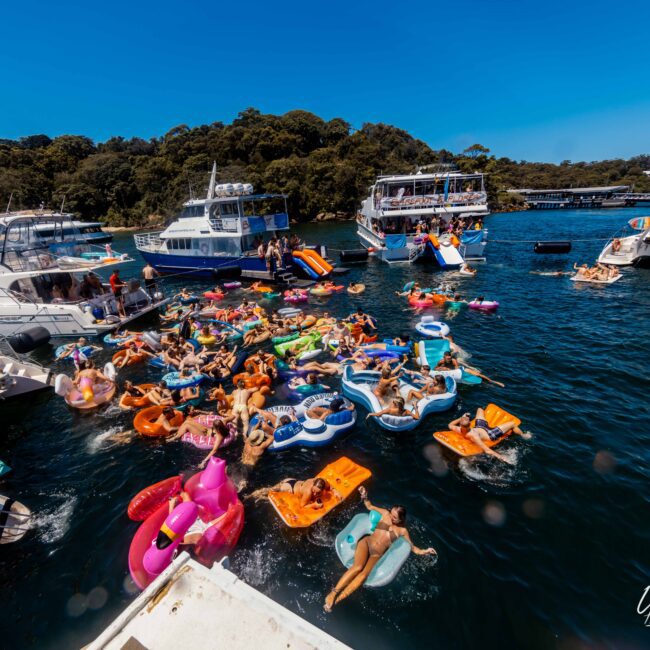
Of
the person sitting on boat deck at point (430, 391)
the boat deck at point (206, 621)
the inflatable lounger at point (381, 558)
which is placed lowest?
the inflatable lounger at point (381, 558)

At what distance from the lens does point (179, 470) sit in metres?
9.24

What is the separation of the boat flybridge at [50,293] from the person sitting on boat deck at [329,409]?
1273cm

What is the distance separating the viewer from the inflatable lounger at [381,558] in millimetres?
6246

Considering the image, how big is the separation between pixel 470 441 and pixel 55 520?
9.82 m

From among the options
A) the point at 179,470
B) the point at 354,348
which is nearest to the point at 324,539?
the point at 179,470

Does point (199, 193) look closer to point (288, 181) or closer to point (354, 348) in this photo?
point (288, 181)

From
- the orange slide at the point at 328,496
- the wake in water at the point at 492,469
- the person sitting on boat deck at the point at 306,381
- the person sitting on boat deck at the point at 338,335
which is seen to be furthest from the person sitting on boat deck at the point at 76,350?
the wake in water at the point at 492,469

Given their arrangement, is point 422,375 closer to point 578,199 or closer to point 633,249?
point 633,249

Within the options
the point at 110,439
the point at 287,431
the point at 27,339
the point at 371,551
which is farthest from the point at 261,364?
the point at 27,339

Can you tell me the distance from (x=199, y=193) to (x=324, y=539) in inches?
2657

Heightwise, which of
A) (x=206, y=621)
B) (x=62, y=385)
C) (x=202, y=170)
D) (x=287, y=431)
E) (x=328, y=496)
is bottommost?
(x=328, y=496)

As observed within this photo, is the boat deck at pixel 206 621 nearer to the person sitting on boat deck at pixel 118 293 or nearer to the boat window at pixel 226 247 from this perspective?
the person sitting on boat deck at pixel 118 293

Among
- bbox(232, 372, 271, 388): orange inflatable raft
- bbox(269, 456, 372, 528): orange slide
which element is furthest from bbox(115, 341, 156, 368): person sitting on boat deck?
bbox(269, 456, 372, 528): orange slide

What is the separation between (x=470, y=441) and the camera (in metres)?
9.24
